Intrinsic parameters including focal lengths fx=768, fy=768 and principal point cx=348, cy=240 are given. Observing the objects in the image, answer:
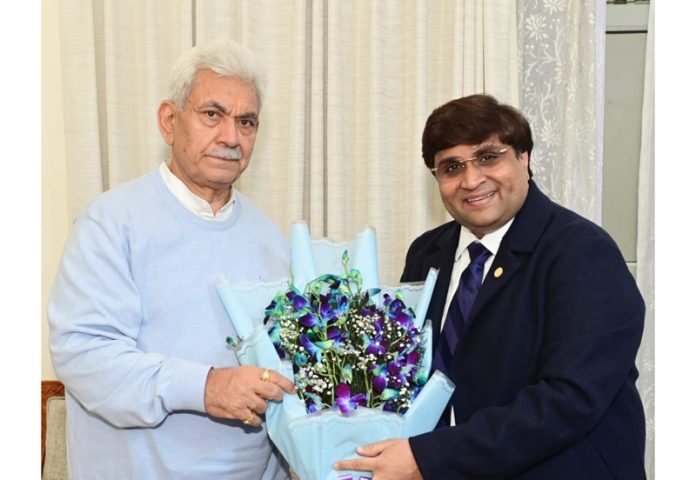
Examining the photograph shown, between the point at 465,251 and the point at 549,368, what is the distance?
444 mm

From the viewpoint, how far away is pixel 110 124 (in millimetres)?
3168

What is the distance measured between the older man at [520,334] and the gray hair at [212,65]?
51 cm

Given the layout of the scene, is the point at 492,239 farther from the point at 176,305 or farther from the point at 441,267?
the point at 176,305

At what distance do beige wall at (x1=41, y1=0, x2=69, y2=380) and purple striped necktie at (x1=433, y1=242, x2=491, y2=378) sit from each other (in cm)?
203

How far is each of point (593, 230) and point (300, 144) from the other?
5.18ft

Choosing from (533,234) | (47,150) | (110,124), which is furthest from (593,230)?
(47,150)

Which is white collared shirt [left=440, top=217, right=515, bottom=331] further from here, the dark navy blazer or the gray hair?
the gray hair

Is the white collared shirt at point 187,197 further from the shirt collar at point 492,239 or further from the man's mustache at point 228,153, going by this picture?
the shirt collar at point 492,239

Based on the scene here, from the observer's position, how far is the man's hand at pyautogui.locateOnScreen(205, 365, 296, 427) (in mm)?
1663

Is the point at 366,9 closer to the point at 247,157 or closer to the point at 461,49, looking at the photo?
the point at 461,49

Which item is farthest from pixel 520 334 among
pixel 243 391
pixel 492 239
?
pixel 243 391

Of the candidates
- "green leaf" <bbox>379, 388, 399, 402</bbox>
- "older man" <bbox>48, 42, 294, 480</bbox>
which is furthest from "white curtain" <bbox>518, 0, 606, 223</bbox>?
"green leaf" <bbox>379, 388, 399, 402</bbox>

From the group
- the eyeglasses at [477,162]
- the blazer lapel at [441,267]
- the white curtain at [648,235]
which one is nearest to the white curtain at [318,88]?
the white curtain at [648,235]

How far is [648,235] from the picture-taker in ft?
10.1
